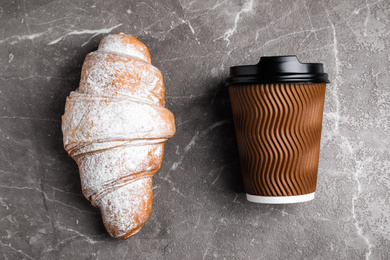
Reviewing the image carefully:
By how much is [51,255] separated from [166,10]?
37.9 inches

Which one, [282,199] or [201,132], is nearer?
[282,199]

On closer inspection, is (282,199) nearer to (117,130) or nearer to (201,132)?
(201,132)

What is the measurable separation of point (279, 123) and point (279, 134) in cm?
3

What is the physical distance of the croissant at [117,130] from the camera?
1035 millimetres

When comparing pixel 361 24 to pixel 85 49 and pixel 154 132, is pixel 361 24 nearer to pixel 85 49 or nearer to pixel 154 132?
pixel 154 132

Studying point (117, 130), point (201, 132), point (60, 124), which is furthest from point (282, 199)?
point (60, 124)

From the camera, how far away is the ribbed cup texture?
1.03 metres

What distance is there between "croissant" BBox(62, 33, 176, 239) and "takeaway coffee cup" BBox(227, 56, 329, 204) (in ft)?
0.82

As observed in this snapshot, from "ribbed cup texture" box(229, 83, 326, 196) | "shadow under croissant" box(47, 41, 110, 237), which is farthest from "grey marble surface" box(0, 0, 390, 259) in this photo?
"ribbed cup texture" box(229, 83, 326, 196)

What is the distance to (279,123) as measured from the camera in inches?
41.0

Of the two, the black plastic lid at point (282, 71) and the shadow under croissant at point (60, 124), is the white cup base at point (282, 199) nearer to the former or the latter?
the black plastic lid at point (282, 71)

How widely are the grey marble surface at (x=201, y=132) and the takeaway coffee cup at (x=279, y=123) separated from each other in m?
0.16

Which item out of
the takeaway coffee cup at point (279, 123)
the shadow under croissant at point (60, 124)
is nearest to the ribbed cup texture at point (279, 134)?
the takeaway coffee cup at point (279, 123)

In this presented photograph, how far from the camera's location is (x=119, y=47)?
3.63 ft
